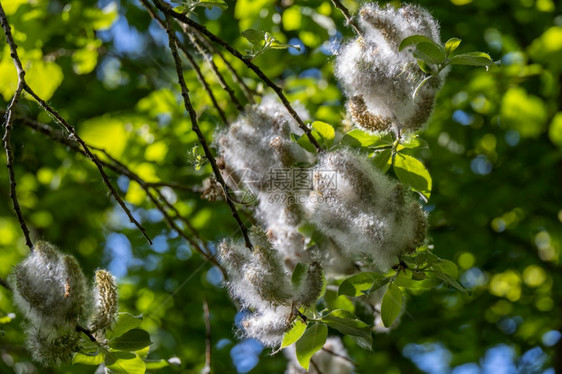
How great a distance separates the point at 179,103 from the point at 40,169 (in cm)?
94

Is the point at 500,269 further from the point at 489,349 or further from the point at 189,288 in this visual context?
the point at 189,288

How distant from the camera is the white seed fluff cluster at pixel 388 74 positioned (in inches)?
44.8

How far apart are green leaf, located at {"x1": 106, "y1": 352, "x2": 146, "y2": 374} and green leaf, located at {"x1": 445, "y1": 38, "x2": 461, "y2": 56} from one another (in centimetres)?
84

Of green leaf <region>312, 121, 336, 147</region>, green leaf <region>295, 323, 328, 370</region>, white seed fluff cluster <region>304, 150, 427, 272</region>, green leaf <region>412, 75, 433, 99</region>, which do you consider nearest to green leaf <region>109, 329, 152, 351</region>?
green leaf <region>295, 323, 328, 370</region>

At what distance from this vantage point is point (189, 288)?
2828 mm

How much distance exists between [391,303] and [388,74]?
1.42ft

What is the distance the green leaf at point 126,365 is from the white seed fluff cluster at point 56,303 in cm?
10

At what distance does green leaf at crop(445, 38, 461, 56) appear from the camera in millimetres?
1067

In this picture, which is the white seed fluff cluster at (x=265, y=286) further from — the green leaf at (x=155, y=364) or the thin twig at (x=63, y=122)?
the green leaf at (x=155, y=364)

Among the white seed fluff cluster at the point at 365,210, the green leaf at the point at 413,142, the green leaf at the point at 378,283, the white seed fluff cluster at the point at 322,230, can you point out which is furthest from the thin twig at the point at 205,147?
the green leaf at the point at 413,142

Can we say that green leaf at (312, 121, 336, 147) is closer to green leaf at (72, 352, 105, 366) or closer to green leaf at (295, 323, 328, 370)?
green leaf at (295, 323, 328, 370)

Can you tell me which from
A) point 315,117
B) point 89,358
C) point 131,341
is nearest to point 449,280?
point 131,341

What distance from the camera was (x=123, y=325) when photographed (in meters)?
1.22

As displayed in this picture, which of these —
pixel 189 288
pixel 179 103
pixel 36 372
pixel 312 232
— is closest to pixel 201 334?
pixel 189 288
